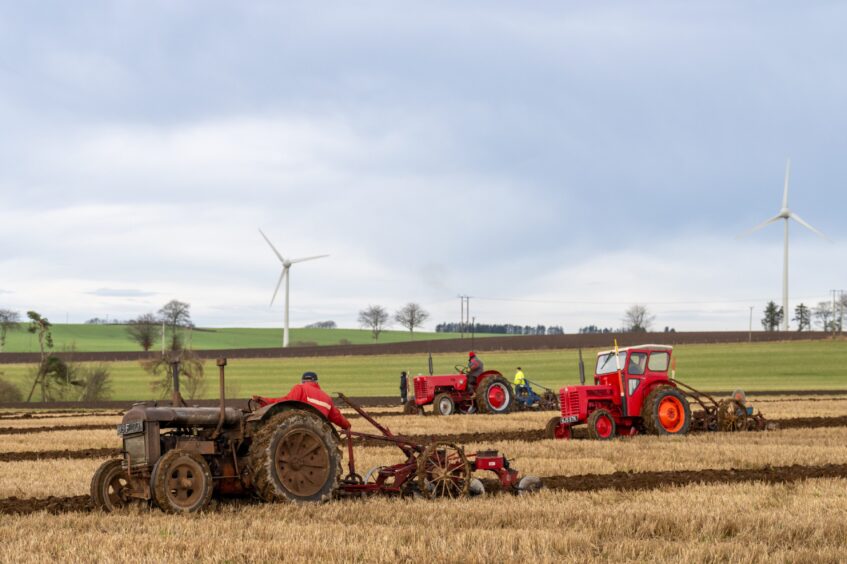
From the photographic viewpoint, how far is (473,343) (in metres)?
95.1

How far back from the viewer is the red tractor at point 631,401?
22406 mm

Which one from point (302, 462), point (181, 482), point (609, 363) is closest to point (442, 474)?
point (302, 462)

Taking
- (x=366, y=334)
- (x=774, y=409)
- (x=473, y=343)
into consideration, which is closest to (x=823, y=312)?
(x=366, y=334)

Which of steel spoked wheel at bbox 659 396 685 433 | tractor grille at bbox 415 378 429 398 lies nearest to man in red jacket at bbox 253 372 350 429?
steel spoked wheel at bbox 659 396 685 433

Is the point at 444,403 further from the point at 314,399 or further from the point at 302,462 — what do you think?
the point at 302,462

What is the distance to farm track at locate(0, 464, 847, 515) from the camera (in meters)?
12.5

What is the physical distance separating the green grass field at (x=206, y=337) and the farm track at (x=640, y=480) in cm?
10513

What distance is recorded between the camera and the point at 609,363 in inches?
928

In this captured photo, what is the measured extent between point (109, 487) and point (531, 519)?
201 inches

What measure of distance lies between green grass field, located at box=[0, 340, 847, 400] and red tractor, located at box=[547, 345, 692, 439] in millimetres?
39691

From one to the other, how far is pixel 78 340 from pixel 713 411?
119303 mm

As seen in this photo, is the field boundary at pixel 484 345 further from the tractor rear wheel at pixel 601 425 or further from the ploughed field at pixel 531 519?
the ploughed field at pixel 531 519

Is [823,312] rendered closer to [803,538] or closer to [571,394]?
[571,394]

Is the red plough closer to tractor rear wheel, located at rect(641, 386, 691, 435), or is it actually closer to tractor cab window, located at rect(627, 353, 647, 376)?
tractor rear wheel, located at rect(641, 386, 691, 435)
